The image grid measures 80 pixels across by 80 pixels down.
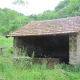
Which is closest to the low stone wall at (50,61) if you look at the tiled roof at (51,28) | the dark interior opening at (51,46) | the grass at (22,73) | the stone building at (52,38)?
the stone building at (52,38)

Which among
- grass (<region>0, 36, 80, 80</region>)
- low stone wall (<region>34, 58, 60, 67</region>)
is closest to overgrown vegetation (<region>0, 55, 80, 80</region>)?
grass (<region>0, 36, 80, 80</region>)

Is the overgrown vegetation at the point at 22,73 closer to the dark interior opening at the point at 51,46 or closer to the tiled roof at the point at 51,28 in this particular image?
the tiled roof at the point at 51,28

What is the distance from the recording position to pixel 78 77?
9.95m

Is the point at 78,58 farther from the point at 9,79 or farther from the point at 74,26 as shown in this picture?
the point at 9,79

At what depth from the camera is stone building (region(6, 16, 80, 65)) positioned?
1202cm

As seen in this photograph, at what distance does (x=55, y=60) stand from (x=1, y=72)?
4.64m

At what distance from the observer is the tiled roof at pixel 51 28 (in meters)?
12.2

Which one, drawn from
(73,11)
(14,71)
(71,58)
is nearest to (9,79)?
(14,71)

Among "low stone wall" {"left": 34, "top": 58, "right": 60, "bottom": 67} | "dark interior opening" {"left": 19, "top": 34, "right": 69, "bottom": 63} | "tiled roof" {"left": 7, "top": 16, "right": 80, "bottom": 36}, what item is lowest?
"low stone wall" {"left": 34, "top": 58, "right": 60, "bottom": 67}

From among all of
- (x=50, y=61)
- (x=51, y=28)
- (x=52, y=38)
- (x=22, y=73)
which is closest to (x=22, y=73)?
(x=22, y=73)

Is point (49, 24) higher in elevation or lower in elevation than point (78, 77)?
higher

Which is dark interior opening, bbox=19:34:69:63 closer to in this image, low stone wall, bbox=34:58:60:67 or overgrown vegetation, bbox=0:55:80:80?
low stone wall, bbox=34:58:60:67

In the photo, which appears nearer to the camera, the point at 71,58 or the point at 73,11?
the point at 71,58

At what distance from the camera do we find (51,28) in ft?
43.5
